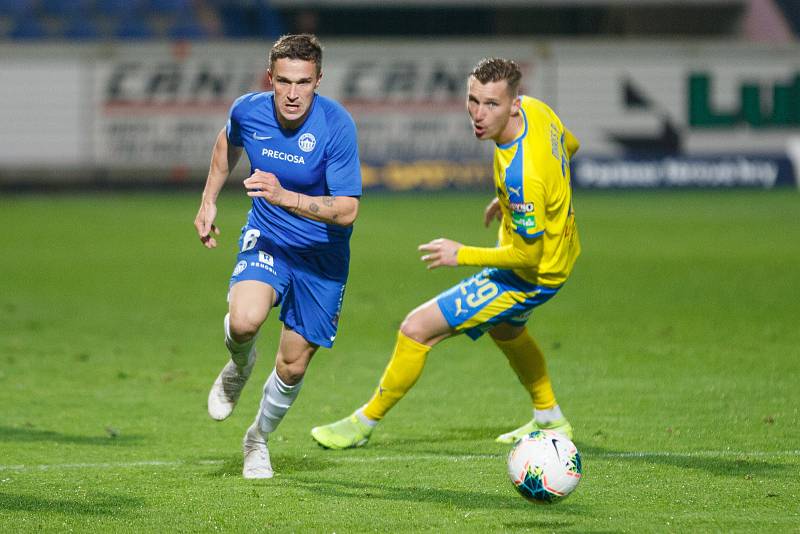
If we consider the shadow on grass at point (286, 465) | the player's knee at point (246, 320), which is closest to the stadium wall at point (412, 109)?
the shadow on grass at point (286, 465)

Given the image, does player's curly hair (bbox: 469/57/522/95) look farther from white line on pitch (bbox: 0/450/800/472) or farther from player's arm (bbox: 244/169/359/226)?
white line on pitch (bbox: 0/450/800/472)

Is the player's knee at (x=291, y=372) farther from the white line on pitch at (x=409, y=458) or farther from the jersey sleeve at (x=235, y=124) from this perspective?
the jersey sleeve at (x=235, y=124)

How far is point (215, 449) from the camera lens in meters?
6.69

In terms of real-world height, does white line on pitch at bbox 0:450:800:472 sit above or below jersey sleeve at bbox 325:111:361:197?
below

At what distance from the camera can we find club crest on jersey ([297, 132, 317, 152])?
6098 mm

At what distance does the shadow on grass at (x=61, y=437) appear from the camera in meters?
6.86

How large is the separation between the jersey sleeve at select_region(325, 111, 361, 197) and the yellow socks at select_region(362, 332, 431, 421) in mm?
1008

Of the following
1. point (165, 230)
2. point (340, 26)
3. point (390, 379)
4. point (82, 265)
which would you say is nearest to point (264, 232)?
point (390, 379)

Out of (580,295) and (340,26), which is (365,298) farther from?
(340,26)

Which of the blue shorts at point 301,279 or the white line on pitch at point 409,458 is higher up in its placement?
the blue shorts at point 301,279

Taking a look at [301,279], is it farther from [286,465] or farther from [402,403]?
[402,403]

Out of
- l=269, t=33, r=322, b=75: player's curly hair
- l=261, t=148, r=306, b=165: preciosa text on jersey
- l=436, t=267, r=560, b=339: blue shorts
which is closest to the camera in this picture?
l=269, t=33, r=322, b=75: player's curly hair

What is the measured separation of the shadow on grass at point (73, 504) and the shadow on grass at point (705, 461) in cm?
223

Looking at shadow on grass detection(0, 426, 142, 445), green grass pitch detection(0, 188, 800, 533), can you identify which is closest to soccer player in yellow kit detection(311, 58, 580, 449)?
green grass pitch detection(0, 188, 800, 533)
